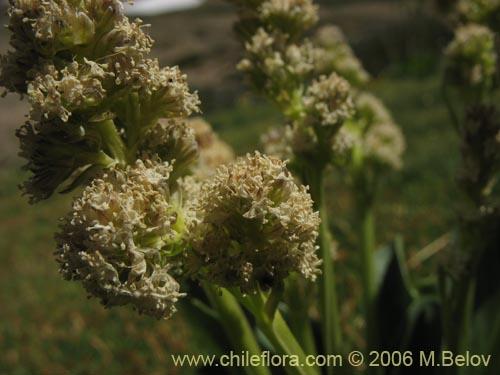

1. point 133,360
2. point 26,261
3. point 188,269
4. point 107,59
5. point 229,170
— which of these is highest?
point 107,59

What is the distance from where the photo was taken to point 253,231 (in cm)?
75

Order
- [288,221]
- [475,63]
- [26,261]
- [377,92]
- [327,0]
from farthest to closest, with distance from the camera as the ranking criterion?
1. [327,0]
2. [377,92]
3. [26,261]
4. [475,63]
5. [288,221]

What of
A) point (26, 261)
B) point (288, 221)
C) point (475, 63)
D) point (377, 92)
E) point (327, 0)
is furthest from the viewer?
point (327, 0)

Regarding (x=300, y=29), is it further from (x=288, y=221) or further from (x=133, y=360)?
(x=133, y=360)

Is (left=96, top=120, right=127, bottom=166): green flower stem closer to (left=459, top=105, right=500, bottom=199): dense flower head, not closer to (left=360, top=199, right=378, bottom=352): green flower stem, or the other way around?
(left=459, top=105, right=500, bottom=199): dense flower head

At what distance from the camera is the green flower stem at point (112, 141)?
32.1 inches

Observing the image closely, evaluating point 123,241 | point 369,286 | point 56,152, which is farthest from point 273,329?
point 369,286

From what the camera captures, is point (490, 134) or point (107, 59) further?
point (490, 134)

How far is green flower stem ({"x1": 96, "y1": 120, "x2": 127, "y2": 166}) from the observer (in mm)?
816

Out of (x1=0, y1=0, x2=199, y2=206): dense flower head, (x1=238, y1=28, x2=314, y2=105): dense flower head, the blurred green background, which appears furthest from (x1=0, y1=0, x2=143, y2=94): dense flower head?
the blurred green background

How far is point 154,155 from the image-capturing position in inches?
32.7

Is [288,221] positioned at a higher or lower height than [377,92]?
higher

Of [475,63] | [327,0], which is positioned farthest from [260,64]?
[327,0]

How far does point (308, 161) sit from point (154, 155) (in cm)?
36
